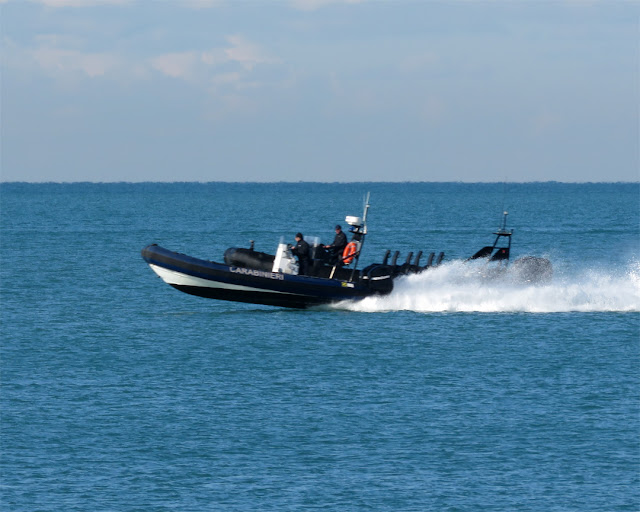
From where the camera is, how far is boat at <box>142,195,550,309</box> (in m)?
26.7

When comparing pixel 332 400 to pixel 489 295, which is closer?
pixel 332 400

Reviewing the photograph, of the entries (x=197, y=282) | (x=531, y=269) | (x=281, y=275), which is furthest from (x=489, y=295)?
(x=197, y=282)

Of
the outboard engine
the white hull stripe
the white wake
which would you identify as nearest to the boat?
the white hull stripe

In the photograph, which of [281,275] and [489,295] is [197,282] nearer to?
[281,275]

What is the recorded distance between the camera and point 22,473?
51.2 feet

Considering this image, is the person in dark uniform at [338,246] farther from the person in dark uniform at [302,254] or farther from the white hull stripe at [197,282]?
the white hull stripe at [197,282]

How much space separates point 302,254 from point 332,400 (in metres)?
7.69

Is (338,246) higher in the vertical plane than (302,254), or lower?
higher

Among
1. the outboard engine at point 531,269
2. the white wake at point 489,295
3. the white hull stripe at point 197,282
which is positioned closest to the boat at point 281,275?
the white hull stripe at point 197,282

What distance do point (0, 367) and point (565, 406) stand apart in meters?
12.1

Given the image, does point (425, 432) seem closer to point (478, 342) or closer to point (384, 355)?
point (384, 355)

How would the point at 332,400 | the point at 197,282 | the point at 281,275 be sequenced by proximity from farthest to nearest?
1. the point at 197,282
2. the point at 281,275
3. the point at 332,400

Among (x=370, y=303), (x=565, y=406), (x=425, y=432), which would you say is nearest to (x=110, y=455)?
(x=425, y=432)

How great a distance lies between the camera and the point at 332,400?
774 inches
